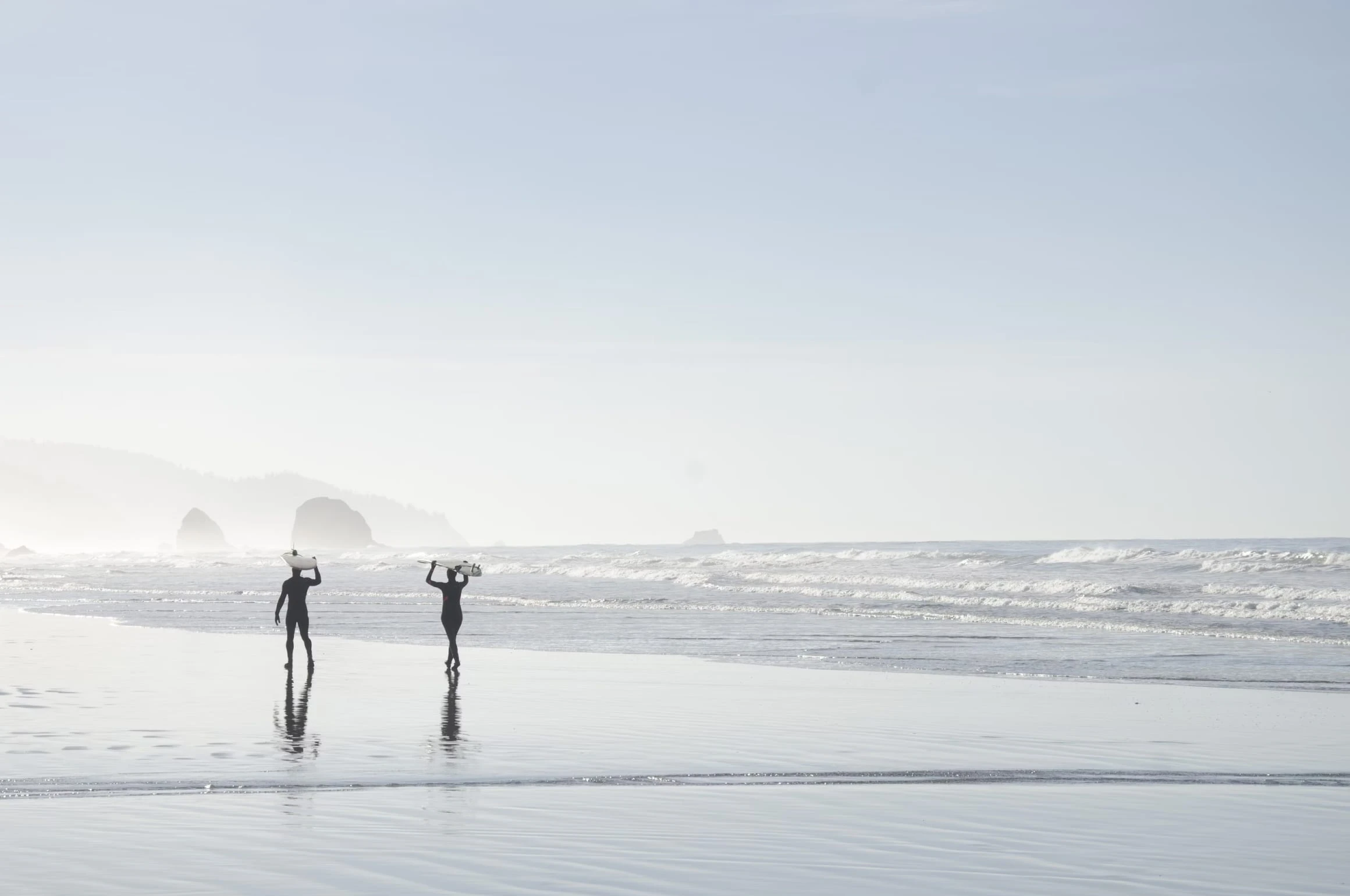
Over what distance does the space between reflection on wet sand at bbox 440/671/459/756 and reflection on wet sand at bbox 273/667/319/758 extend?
1216 millimetres

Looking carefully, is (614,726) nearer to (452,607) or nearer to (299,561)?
(452,607)

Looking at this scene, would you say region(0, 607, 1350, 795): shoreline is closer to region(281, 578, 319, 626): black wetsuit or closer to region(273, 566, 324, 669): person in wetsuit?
region(273, 566, 324, 669): person in wetsuit

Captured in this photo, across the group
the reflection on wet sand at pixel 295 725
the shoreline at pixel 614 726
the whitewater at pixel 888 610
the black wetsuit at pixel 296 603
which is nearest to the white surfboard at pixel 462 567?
the shoreline at pixel 614 726

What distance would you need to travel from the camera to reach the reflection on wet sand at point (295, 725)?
41.1 feet

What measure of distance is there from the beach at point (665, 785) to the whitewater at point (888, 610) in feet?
14.5

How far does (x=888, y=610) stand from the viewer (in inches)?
1415

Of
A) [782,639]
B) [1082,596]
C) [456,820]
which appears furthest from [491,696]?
[1082,596]

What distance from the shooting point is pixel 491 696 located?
17.2 metres

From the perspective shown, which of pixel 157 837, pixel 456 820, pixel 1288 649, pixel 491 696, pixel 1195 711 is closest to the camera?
pixel 157 837

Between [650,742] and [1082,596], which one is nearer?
[650,742]

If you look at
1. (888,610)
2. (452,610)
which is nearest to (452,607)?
(452,610)

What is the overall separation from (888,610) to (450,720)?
22.7 m

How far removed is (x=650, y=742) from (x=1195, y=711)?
7109mm

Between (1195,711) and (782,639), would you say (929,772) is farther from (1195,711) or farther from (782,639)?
(782,639)
